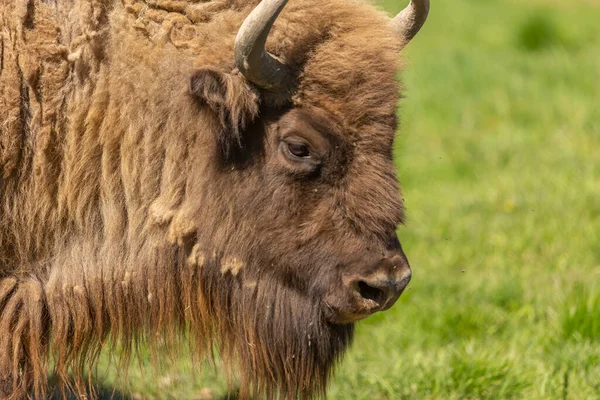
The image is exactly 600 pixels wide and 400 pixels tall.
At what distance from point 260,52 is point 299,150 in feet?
1.41

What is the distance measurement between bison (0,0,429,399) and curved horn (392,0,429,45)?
224 millimetres

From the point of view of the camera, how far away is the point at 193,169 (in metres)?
3.79

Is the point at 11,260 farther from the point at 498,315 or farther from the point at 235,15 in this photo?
the point at 498,315

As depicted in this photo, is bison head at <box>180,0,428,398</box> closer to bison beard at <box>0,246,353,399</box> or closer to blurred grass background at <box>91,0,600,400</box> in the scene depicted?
bison beard at <box>0,246,353,399</box>

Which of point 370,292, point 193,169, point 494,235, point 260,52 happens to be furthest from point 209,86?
point 494,235

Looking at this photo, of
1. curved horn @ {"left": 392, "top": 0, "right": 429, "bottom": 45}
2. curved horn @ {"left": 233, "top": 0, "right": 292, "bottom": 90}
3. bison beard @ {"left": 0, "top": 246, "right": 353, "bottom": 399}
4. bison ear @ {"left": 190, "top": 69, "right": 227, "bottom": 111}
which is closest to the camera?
curved horn @ {"left": 233, "top": 0, "right": 292, "bottom": 90}

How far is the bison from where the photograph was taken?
3676 mm

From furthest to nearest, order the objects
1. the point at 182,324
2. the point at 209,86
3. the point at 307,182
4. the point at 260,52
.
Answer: the point at 182,324 → the point at 307,182 → the point at 209,86 → the point at 260,52

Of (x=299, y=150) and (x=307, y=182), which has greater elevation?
(x=299, y=150)

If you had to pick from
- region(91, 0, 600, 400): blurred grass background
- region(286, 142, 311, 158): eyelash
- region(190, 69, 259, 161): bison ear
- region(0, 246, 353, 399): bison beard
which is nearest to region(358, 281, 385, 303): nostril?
region(0, 246, 353, 399): bison beard

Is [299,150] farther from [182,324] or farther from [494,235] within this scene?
[494,235]

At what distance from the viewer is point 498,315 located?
5.67 m

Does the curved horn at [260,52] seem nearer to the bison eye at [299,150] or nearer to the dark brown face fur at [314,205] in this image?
the dark brown face fur at [314,205]

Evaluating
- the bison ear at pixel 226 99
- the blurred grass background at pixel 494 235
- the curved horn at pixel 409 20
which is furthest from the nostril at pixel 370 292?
the curved horn at pixel 409 20
